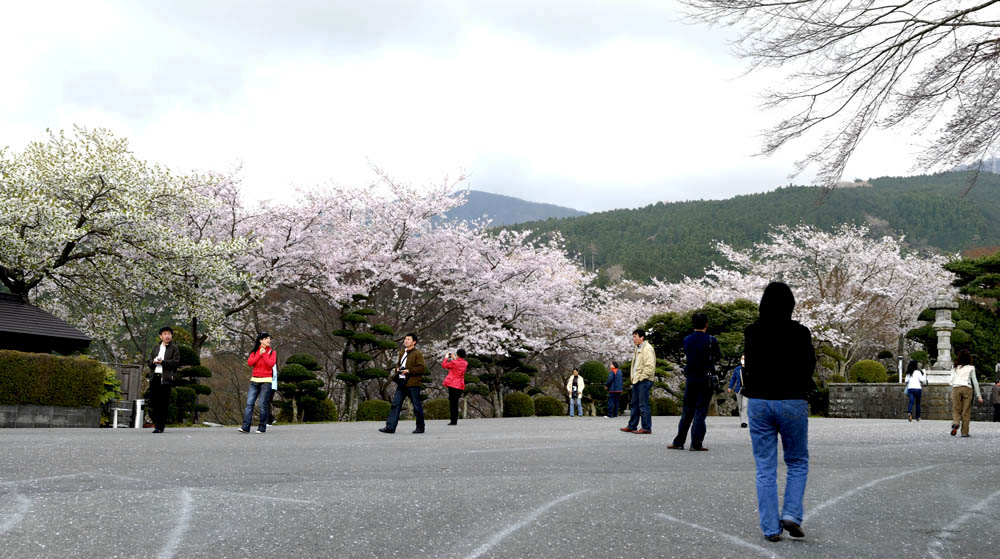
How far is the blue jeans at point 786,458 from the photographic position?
5.30 metres

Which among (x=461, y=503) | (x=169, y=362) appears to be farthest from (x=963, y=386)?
(x=169, y=362)

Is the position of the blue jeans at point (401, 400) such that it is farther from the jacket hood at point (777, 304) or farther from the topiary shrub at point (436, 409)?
the topiary shrub at point (436, 409)

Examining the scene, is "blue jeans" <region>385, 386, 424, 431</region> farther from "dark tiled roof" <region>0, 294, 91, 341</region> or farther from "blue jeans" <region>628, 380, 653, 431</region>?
"dark tiled roof" <region>0, 294, 91, 341</region>

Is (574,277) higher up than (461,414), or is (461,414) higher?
(574,277)

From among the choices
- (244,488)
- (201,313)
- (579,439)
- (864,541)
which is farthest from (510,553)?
(201,313)

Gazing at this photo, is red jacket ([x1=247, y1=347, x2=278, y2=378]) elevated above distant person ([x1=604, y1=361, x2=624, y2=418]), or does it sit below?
above

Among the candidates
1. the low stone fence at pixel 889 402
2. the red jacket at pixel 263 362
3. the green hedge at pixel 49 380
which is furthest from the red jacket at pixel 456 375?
the low stone fence at pixel 889 402

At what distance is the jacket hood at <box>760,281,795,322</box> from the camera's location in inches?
218

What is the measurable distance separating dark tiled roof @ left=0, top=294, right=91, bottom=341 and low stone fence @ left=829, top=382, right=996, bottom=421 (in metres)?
26.3

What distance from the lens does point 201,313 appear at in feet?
76.3

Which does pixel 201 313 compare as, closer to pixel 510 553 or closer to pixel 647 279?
pixel 510 553

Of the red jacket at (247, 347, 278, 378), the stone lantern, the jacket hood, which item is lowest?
the red jacket at (247, 347, 278, 378)

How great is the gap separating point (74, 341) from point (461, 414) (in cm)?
1432

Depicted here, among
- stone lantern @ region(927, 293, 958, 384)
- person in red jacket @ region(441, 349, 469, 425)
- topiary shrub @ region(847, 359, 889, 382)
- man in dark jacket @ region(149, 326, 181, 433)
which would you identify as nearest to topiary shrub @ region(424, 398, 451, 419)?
person in red jacket @ region(441, 349, 469, 425)
